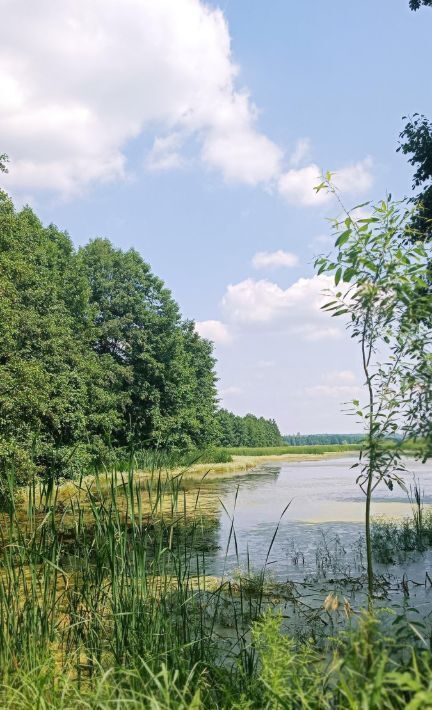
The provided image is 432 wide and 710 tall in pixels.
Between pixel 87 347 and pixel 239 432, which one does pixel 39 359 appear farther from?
pixel 239 432

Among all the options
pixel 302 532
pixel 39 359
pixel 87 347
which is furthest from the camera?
pixel 87 347

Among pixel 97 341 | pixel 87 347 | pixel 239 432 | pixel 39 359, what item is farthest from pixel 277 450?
pixel 39 359

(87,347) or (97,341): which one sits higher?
(97,341)

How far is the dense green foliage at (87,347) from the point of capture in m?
14.7

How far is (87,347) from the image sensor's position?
25266 mm

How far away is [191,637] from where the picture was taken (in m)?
3.63

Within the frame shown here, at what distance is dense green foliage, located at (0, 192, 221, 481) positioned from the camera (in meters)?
14.7

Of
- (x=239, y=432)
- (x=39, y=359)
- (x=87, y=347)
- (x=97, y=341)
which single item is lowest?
(x=239, y=432)

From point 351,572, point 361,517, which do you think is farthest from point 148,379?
point 351,572

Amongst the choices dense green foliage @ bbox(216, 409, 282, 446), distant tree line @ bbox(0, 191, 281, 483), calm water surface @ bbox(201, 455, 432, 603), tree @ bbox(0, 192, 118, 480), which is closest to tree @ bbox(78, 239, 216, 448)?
distant tree line @ bbox(0, 191, 281, 483)

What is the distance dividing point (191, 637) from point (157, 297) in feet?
91.1

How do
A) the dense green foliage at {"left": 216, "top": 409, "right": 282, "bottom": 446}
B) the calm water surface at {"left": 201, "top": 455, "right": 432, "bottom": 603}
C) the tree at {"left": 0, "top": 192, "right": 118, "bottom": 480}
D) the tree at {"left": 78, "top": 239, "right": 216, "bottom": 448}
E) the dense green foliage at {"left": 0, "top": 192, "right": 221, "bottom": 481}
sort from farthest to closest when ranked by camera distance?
the dense green foliage at {"left": 216, "top": 409, "right": 282, "bottom": 446} < the tree at {"left": 78, "top": 239, "right": 216, "bottom": 448} < the dense green foliage at {"left": 0, "top": 192, "right": 221, "bottom": 481} < the tree at {"left": 0, "top": 192, "right": 118, "bottom": 480} < the calm water surface at {"left": 201, "top": 455, "right": 432, "bottom": 603}

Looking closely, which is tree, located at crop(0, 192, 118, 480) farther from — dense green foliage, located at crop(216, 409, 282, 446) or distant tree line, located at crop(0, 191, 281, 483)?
dense green foliage, located at crop(216, 409, 282, 446)

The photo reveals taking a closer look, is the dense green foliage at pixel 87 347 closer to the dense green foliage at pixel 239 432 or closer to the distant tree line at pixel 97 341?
the distant tree line at pixel 97 341
